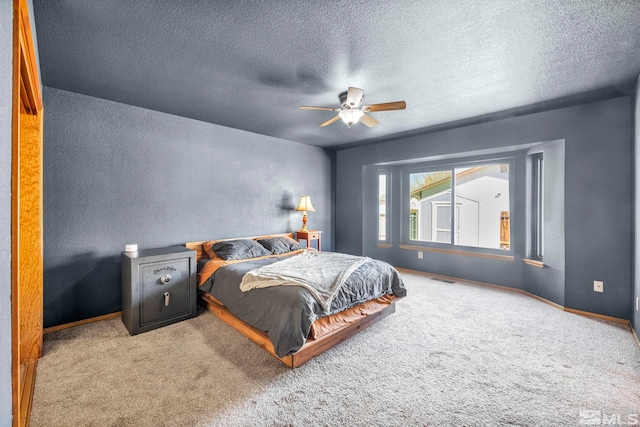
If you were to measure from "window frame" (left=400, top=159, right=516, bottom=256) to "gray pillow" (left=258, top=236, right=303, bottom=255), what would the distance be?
224 cm

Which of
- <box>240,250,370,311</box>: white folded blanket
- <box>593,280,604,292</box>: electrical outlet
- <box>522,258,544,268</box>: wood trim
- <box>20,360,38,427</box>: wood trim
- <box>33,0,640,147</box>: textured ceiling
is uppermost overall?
<box>33,0,640,147</box>: textured ceiling

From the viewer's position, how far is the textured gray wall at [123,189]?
2854 millimetres

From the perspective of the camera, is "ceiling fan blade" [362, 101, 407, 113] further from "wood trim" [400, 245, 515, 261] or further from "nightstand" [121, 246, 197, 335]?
"wood trim" [400, 245, 515, 261]

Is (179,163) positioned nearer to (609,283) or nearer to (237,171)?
(237,171)

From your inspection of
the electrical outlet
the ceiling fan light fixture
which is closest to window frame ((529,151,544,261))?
the electrical outlet

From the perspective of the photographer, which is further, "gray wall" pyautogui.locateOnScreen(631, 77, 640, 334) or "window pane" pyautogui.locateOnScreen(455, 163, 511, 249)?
"window pane" pyautogui.locateOnScreen(455, 163, 511, 249)

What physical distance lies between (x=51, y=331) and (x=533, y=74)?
5166 millimetres

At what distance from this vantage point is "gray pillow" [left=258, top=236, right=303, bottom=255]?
4.05 m

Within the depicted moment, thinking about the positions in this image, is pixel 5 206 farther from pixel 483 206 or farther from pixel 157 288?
pixel 483 206

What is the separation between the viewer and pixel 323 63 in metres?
2.34

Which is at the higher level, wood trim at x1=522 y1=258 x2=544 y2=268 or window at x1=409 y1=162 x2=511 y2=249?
window at x1=409 y1=162 x2=511 y2=249

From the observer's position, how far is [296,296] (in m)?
2.24

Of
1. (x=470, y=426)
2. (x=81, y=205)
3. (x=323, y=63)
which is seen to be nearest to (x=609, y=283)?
(x=470, y=426)

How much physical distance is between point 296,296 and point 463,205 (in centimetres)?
384
